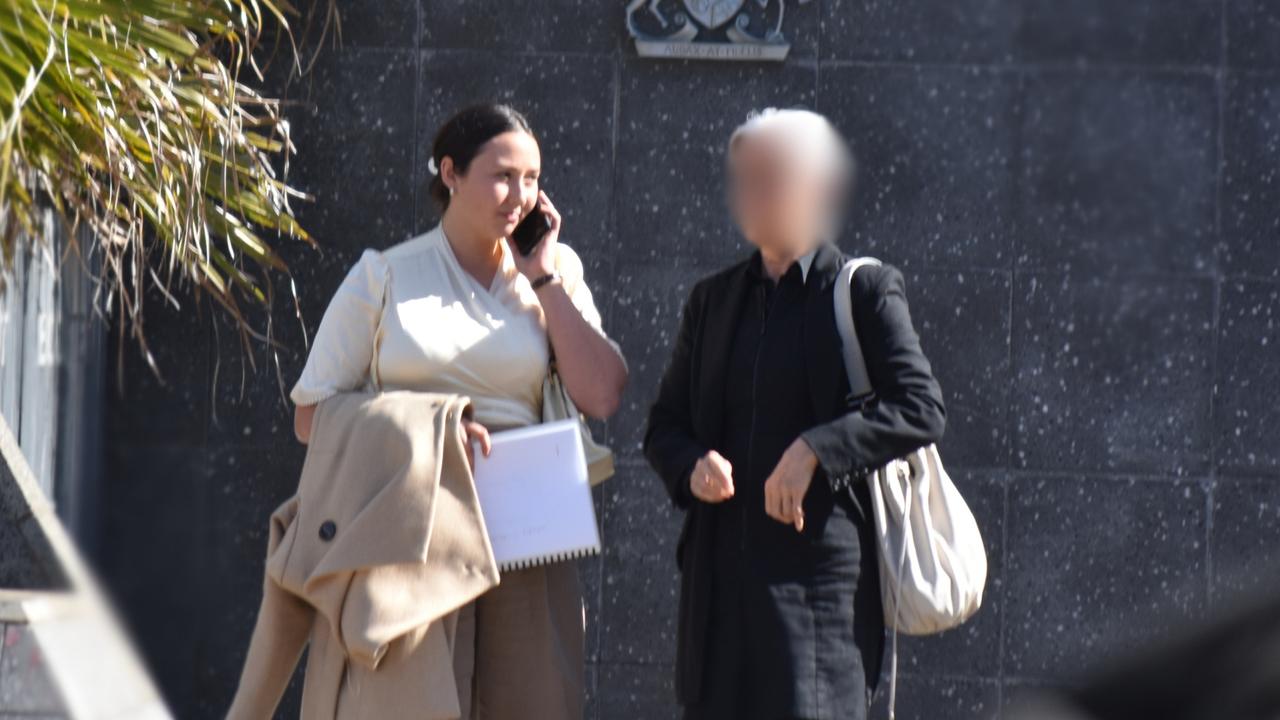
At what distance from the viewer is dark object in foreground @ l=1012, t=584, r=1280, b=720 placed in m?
1.49

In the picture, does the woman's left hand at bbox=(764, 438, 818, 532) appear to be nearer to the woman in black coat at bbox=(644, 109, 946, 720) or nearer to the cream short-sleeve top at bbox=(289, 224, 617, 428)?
the woman in black coat at bbox=(644, 109, 946, 720)

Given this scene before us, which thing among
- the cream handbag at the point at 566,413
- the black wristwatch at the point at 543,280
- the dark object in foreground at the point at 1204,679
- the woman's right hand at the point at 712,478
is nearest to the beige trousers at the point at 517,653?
the cream handbag at the point at 566,413

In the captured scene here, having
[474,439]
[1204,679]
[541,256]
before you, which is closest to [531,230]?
[541,256]

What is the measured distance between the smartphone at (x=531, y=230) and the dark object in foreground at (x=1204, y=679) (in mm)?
2491

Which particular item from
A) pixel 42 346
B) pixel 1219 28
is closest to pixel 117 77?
pixel 42 346

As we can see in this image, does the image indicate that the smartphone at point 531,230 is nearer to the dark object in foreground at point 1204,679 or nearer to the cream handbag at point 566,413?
the cream handbag at point 566,413

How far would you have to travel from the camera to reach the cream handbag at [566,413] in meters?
3.93

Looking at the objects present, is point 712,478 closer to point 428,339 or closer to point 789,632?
point 789,632

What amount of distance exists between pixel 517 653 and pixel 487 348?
646 millimetres

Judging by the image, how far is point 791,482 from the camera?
3.45m

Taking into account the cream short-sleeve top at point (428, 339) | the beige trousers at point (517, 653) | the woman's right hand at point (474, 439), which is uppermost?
the cream short-sleeve top at point (428, 339)

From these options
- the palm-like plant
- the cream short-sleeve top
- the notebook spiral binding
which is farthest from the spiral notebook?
the palm-like plant

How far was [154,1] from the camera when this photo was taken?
4391mm

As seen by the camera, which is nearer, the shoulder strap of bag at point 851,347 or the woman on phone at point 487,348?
the shoulder strap of bag at point 851,347
